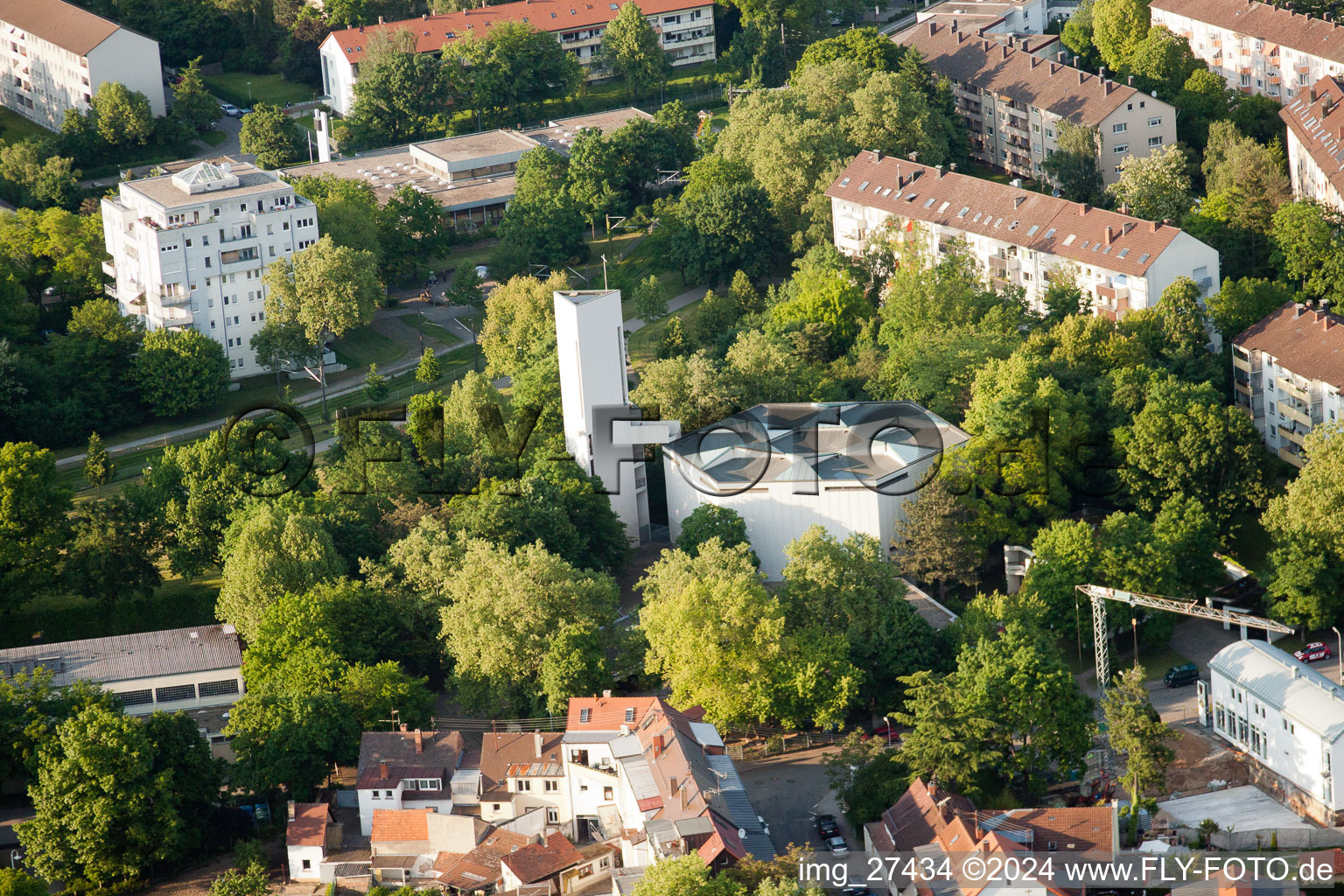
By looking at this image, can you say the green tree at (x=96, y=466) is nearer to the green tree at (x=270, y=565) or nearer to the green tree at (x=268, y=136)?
the green tree at (x=270, y=565)

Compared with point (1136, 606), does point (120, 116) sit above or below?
above

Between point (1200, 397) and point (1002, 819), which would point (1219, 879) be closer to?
point (1002, 819)

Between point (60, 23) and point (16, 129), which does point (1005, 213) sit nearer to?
point (60, 23)

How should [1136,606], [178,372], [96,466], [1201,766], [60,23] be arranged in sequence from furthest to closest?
[60,23] → [178,372] → [96,466] → [1136,606] → [1201,766]

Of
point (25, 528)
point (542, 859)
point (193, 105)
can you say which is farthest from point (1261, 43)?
point (542, 859)

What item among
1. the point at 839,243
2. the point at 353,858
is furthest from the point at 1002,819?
the point at 839,243

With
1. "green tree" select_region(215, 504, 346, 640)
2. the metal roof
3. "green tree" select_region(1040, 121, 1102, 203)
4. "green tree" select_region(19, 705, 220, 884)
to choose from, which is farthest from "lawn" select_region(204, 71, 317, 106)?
the metal roof
